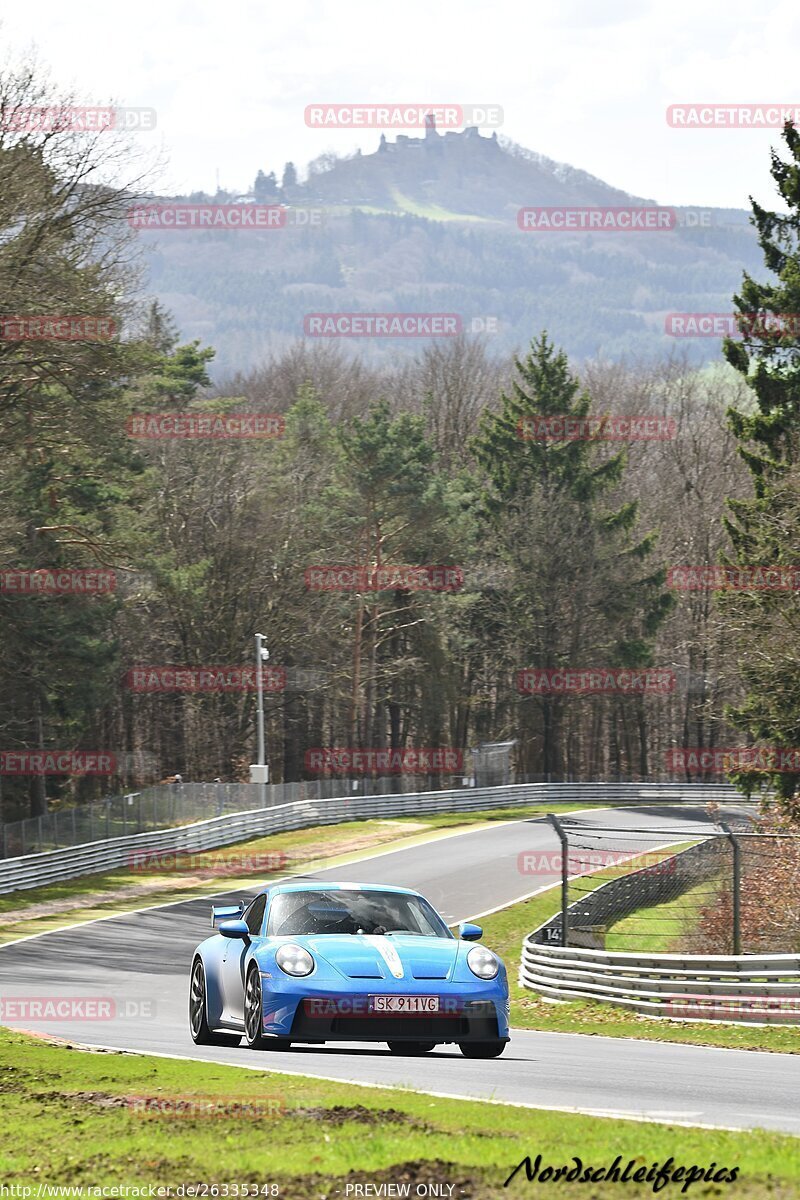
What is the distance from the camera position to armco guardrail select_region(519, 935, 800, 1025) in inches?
774

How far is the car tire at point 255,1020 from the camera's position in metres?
11.7

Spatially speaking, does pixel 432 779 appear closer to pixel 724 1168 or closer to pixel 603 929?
pixel 603 929

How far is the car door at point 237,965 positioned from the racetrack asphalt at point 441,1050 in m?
0.36

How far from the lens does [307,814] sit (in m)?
57.8

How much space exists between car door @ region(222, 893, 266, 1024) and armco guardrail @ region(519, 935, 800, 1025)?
8782mm

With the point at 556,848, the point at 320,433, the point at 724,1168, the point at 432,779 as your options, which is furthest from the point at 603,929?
the point at 320,433

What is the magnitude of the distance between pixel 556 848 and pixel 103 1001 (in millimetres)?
26967

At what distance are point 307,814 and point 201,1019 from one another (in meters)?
44.5
